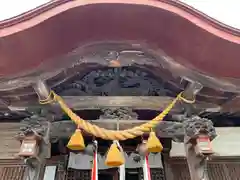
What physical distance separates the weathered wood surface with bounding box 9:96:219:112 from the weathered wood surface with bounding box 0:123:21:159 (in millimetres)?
454

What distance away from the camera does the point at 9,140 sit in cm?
397

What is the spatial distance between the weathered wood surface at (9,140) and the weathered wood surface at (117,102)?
45cm

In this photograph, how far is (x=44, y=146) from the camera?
3.20 metres

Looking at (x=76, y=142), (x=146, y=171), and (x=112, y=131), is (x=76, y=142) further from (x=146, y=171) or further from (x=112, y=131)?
(x=146, y=171)

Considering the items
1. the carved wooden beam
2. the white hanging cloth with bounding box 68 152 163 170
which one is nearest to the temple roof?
the carved wooden beam

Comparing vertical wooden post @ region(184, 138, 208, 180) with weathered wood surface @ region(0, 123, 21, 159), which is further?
weathered wood surface @ region(0, 123, 21, 159)

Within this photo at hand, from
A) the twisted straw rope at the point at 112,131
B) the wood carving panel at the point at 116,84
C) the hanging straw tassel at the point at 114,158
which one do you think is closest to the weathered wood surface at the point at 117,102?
the wood carving panel at the point at 116,84

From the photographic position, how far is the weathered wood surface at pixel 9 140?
152 inches

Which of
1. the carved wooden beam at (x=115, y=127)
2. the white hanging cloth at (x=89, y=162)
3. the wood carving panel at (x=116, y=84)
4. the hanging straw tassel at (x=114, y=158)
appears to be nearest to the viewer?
the hanging straw tassel at (x=114, y=158)

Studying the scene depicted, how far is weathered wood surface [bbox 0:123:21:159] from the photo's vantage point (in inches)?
152

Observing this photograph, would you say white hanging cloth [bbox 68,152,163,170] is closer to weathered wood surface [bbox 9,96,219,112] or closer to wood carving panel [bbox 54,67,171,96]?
weathered wood surface [bbox 9,96,219,112]

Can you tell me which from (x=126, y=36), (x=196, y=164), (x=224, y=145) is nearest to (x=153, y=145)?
(x=196, y=164)

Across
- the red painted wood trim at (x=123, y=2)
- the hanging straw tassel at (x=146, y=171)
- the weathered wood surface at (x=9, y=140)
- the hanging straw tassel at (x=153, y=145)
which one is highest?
the red painted wood trim at (x=123, y=2)

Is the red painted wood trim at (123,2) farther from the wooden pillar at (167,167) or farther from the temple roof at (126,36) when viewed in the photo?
the wooden pillar at (167,167)
